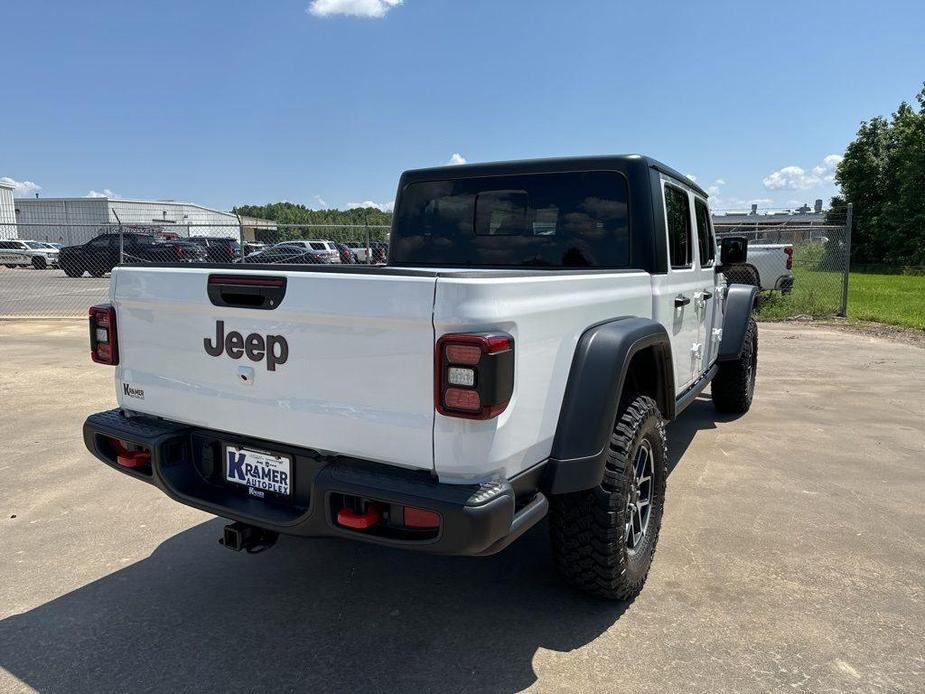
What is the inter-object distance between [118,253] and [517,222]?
68.8 feet

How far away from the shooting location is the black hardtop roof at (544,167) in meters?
3.68

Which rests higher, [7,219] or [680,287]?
[7,219]

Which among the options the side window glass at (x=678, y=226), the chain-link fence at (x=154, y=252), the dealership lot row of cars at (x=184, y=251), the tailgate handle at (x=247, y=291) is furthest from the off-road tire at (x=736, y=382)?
the dealership lot row of cars at (x=184, y=251)

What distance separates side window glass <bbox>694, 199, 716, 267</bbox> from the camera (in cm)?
486

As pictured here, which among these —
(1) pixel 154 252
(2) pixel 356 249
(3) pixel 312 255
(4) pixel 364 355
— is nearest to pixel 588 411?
(4) pixel 364 355

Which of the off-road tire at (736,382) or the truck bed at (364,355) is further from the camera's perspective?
the off-road tire at (736,382)

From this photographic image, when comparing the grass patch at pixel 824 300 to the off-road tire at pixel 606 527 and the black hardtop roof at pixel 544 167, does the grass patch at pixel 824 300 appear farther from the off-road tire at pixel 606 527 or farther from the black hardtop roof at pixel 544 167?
the off-road tire at pixel 606 527

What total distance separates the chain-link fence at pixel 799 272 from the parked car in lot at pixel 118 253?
47.9 ft

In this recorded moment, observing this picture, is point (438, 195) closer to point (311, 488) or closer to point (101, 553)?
point (311, 488)

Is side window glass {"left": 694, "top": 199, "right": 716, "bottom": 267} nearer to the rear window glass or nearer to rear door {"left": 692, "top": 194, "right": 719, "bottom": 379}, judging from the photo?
rear door {"left": 692, "top": 194, "right": 719, "bottom": 379}

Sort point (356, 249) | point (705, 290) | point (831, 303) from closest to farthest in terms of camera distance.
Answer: point (705, 290)
point (831, 303)
point (356, 249)

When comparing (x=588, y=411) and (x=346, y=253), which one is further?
(x=346, y=253)

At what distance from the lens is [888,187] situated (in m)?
33.8

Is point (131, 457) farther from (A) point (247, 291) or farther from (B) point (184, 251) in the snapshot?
(B) point (184, 251)
